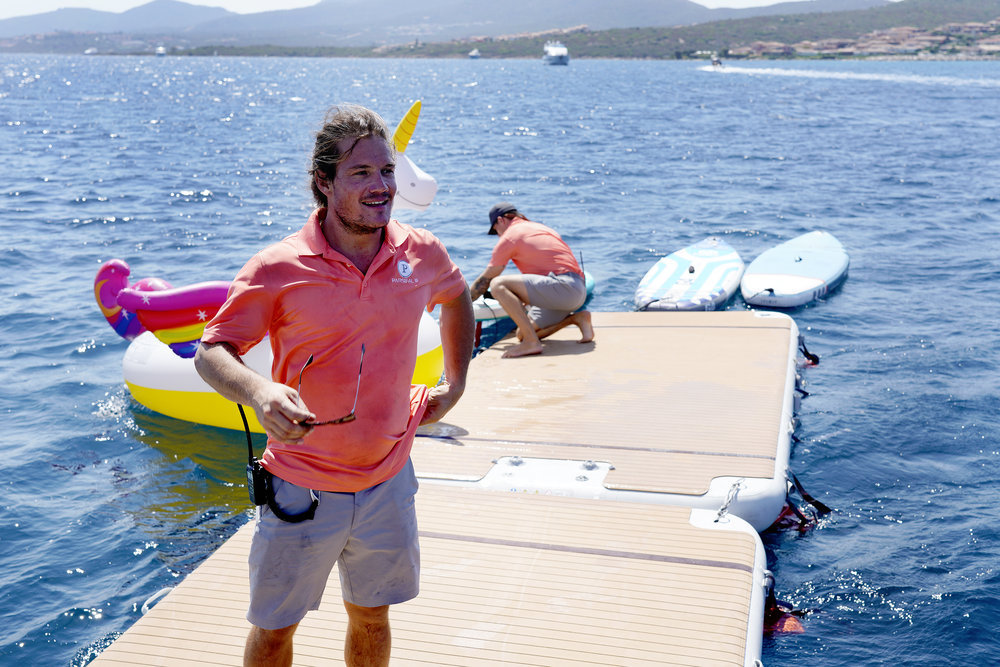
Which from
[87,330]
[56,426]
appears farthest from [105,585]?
[87,330]

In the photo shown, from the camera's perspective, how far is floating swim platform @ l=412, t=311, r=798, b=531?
5328mm

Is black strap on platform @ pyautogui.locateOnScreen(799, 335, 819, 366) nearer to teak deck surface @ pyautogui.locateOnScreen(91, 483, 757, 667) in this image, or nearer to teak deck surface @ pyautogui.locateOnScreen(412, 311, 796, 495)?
teak deck surface @ pyautogui.locateOnScreen(412, 311, 796, 495)

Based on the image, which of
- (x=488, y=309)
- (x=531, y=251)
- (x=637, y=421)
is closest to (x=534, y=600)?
(x=637, y=421)

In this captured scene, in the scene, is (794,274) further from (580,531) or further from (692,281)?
(580,531)

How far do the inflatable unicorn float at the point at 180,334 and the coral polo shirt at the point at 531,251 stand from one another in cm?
95

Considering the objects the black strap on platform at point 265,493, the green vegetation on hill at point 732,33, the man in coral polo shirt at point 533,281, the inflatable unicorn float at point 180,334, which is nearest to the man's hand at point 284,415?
the black strap on platform at point 265,493

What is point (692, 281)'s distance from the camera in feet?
36.1

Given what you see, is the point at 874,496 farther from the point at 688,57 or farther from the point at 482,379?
the point at 688,57

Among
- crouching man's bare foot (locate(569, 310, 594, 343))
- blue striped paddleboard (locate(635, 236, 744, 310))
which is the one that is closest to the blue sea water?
blue striped paddleboard (locate(635, 236, 744, 310))

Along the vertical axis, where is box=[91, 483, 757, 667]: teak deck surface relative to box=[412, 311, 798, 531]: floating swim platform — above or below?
above

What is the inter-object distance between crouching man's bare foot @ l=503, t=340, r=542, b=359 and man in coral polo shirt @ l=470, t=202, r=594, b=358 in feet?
0.06

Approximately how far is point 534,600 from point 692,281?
7536mm

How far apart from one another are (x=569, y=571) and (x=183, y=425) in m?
4.81

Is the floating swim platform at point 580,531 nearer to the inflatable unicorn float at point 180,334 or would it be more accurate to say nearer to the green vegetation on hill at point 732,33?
the inflatable unicorn float at point 180,334
